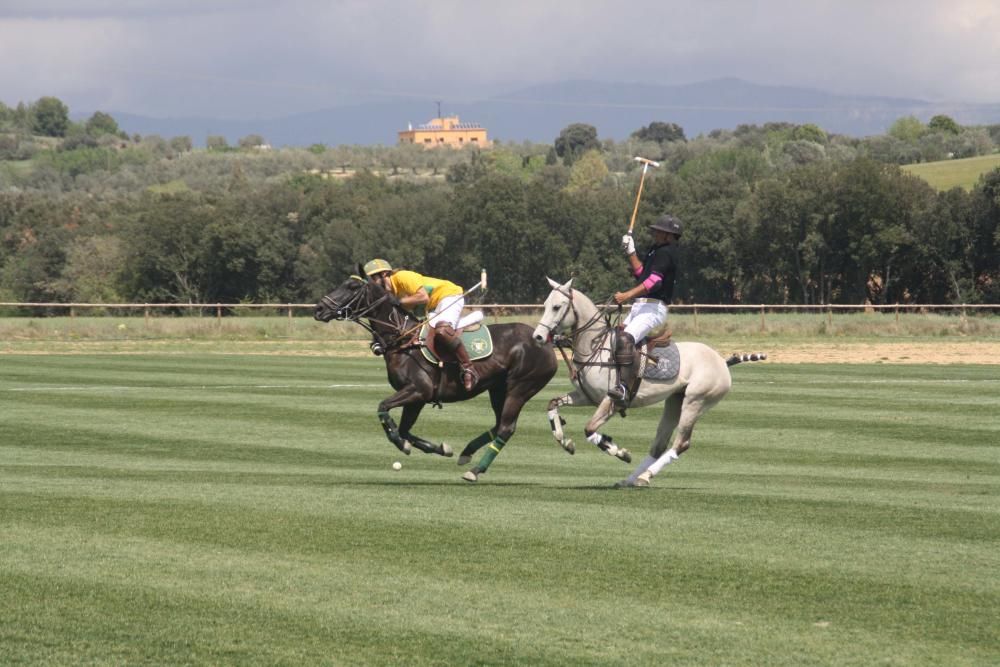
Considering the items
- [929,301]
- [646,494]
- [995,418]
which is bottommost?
[929,301]

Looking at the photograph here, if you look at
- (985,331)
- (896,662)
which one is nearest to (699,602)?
(896,662)

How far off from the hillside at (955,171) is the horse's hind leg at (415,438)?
110m

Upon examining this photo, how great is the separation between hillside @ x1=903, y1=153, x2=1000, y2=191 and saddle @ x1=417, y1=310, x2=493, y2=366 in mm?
109672

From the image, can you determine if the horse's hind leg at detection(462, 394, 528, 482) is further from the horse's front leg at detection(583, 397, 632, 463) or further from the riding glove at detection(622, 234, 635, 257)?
the riding glove at detection(622, 234, 635, 257)

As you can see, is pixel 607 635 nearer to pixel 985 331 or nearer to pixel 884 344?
pixel 884 344

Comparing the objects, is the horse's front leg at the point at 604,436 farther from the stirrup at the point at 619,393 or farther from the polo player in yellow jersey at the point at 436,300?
the polo player in yellow jersey at the point at 436,300

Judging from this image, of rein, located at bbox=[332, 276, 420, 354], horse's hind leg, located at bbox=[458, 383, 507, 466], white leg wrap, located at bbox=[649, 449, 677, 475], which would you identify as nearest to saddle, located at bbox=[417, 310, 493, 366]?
rein, located at bbox=[332, 276, 420, 354]

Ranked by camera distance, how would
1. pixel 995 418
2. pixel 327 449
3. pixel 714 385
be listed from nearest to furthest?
pixel 714 385, pixel 327 449, pixel 995 418

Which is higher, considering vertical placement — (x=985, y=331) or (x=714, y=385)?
(x=714, y=385)

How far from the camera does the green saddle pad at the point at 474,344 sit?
57.0 ft


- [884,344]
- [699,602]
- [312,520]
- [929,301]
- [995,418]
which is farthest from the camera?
[929,301]

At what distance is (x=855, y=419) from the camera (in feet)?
84.5

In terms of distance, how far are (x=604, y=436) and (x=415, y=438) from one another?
7.97 feet

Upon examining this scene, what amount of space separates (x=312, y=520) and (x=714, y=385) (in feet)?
17.9
